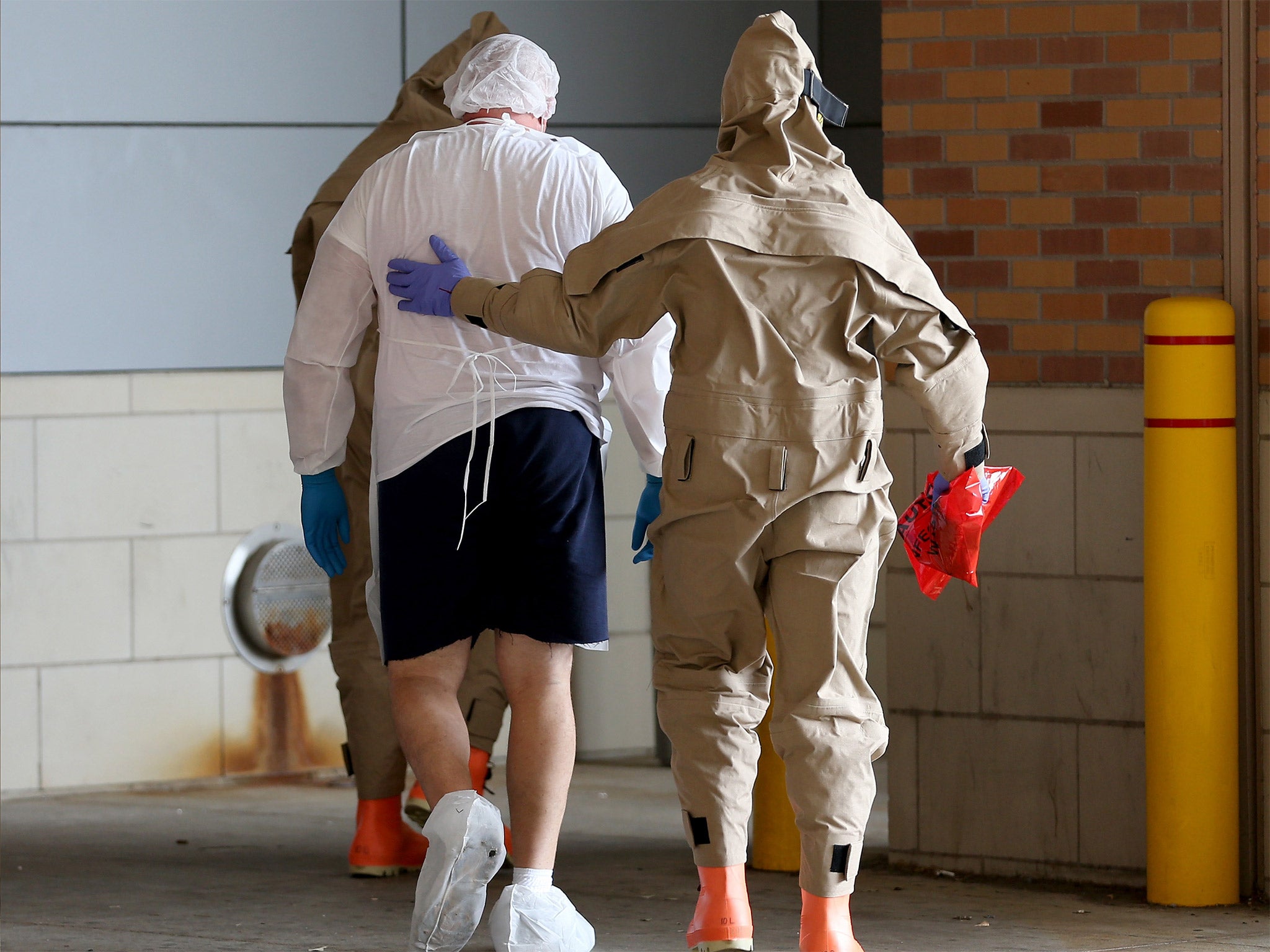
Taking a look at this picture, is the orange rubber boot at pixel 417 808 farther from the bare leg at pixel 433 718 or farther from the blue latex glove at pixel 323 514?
the bare leg at pixel 433 718

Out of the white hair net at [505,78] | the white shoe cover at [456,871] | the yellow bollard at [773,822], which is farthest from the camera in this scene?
the yellow bollard at [773,822]

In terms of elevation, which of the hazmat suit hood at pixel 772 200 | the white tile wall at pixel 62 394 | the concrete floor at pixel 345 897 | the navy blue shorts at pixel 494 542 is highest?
the hazmat suit hood at pixel 772 200

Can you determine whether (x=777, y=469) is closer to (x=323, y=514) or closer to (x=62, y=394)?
(x=323, y=514)

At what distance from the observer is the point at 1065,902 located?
3945 millimetres

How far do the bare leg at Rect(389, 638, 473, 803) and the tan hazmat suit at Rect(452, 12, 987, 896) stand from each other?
0.42 metres

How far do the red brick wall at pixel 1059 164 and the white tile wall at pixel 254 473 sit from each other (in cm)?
227

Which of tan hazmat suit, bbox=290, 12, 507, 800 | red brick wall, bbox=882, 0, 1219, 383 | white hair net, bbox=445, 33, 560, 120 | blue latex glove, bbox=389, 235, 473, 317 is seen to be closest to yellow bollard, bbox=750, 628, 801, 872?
tan hazmat suit, bbox=290, 12, 507, 800

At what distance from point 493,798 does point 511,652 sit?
6.59ft

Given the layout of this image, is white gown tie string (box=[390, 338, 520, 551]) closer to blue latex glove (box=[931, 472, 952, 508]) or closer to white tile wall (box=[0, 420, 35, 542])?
blue latex glove (box=[931, 472, 952, 508])

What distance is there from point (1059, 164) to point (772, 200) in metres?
1.16

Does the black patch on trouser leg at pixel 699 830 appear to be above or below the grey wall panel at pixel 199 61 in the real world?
below

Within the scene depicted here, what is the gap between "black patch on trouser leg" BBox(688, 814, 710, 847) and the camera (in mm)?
3305

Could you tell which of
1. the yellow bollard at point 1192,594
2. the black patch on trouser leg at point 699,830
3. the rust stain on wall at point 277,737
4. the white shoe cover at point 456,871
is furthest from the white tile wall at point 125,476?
the yellow bollard at point 1192,594

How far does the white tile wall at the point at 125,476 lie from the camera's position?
213 inches
